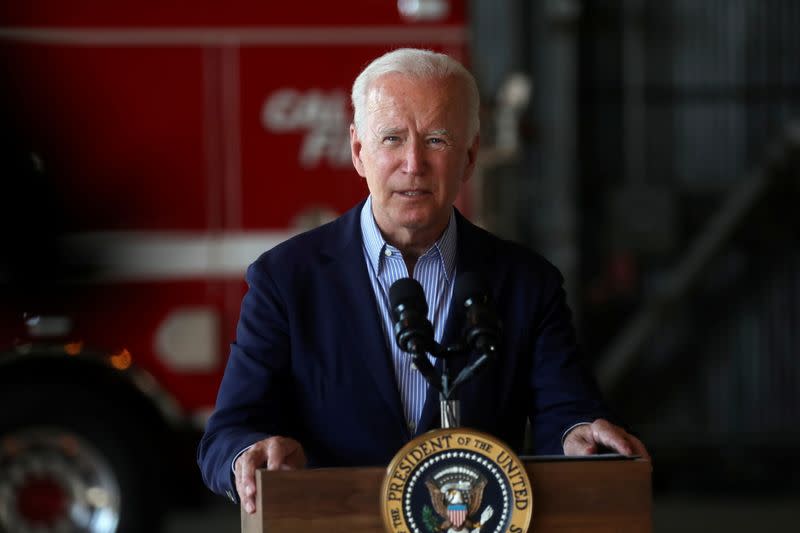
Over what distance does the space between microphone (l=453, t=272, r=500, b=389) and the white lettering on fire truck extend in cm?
344

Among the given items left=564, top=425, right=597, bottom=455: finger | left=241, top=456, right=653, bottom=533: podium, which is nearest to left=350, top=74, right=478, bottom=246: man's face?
left=564, top=425, right=597, bottom=455: finger

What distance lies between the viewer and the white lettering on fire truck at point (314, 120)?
5.70 meters

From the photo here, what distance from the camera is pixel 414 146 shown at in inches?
A: 95.0

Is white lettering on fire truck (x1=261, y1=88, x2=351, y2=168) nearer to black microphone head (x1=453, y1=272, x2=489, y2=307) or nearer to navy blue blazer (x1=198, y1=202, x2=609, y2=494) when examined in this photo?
navy blue blazer (x1=198, y1=202, x2=609, y2=494)

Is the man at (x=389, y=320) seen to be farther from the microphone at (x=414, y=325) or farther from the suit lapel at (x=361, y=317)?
the microphone at (x=414, y=325)

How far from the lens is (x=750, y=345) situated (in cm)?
886

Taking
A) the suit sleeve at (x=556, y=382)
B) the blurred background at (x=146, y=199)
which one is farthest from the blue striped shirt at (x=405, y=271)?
the blurred background at (x=146, y=199)

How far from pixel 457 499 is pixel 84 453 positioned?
12.4 feet

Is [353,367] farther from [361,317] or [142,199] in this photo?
[142,199]

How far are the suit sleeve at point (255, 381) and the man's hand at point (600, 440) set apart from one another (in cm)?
49

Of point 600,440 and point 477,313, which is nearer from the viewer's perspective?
point 477,313

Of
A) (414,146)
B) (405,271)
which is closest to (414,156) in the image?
(414,146)

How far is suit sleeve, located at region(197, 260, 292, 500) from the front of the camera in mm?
2432

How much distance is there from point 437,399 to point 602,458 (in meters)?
0.37
